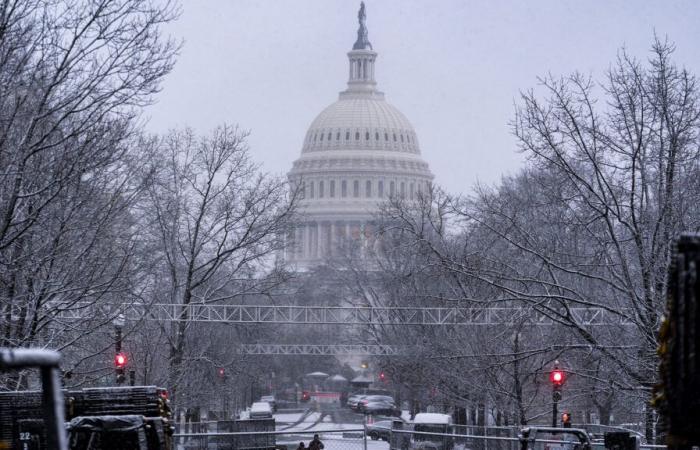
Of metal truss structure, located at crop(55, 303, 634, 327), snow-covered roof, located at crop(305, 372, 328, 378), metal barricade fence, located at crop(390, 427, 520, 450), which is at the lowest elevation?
metal barricade fence, located at crop(390, 427, 520, 450)

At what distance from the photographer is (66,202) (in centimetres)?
2062

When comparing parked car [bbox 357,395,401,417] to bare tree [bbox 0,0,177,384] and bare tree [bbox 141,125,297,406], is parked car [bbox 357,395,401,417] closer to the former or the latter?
bare tree [bbox 141,125,297,406]

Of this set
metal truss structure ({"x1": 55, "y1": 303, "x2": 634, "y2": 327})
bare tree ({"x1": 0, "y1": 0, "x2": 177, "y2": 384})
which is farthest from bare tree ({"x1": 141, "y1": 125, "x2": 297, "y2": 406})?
bare tree ({"x1": 0, "y1": 0, "x2": 177, "y2": 384})

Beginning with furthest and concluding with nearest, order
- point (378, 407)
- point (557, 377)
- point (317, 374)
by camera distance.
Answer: point (317, 374), point (378, 407), point (557, 377)

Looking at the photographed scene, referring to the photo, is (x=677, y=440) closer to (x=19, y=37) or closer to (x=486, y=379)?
(x=19, y=37)

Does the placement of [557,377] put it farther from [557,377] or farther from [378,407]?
[378,407]

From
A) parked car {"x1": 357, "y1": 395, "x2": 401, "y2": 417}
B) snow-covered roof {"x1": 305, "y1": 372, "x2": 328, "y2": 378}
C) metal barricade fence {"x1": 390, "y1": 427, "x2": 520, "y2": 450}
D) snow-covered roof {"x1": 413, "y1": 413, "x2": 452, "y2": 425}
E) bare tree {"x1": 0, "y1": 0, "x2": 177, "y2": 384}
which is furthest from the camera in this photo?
snow-covered roof {"x1": 305, "y1": 372, "x2": 328, "y2": 378}

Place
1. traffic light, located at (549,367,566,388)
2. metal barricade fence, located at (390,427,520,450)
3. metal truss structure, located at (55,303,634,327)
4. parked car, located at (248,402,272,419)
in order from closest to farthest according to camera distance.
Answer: metal barricade fence, located at (390,427,520,450)
traffic light, located at (549,367,566,388)
metal truss structure, located at (55,303,634,327)
parked car, located at (248,402,272,419)

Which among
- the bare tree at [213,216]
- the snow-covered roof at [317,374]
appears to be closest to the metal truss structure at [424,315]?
the bare tree at [213,216]

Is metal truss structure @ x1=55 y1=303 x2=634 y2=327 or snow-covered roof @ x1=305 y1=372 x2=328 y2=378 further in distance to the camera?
snow-covered roof @ x1=305 y1=372 x2=328 y2=378

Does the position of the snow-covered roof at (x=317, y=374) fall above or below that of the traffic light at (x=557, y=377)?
above

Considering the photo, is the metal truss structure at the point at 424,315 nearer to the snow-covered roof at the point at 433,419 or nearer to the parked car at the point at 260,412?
the snow-covered roof at the point at 433,419

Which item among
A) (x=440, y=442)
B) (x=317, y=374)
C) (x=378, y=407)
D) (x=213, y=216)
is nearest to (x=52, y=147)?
(x=440, y=442)

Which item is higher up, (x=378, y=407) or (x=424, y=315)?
(x=424, y=315)
